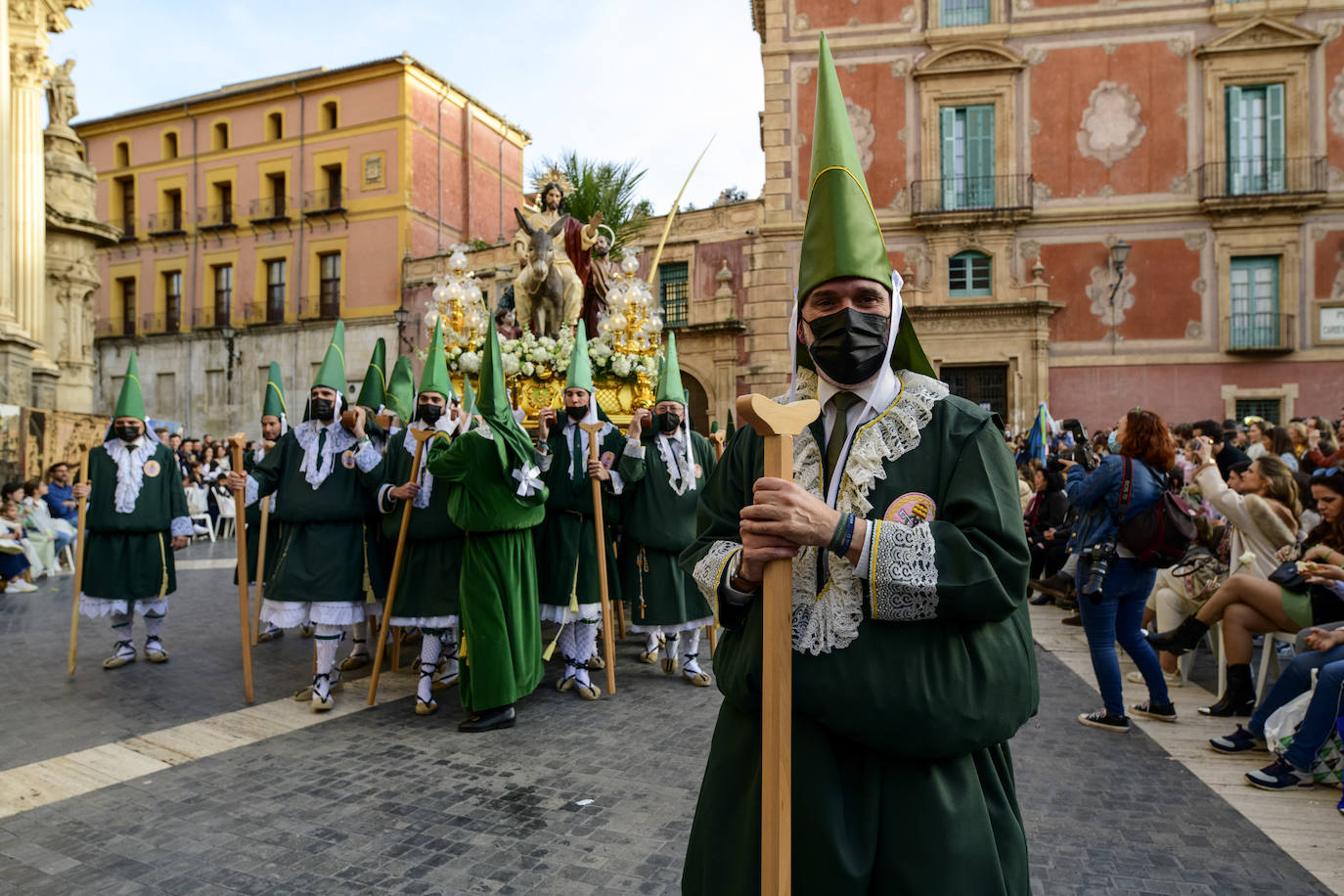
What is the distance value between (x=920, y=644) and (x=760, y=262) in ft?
63.0

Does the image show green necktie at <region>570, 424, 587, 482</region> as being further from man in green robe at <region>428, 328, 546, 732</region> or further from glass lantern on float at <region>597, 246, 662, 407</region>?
glass lantern on float at <region>597, 246, 662, 407</region>

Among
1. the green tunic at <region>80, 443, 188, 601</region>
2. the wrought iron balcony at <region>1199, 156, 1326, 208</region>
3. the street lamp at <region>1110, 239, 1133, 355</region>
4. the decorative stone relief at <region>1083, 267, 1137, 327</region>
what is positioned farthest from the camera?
the decorative stone relief at <region>1083, 267, 1137, 327</region>

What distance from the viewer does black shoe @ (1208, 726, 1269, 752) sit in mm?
4738

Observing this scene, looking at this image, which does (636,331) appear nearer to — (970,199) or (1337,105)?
(970,199)

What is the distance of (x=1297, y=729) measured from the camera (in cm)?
432

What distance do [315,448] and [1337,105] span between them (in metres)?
22.6

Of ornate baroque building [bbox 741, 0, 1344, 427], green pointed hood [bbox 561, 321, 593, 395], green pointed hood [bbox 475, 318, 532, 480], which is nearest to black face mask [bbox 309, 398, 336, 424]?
green pointed hood [bbox 475, 318, 532, 480]

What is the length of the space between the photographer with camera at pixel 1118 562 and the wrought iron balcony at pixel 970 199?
15387 millimetres

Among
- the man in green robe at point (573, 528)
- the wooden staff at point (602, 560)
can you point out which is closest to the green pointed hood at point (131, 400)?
the man in green robe at point (573, 528)

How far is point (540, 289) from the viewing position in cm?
940

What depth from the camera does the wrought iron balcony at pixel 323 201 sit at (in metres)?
30.1

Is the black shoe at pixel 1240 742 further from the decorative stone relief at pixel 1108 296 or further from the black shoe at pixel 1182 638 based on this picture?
the decorative stone relief at pixel 1108 296

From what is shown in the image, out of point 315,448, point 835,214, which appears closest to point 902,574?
point 835,214

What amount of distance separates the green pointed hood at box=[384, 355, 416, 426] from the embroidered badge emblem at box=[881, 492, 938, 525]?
643 cm
